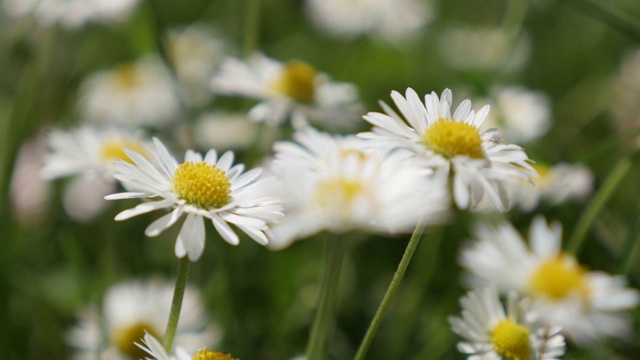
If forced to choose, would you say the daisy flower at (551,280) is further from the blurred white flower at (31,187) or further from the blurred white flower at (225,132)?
the blurred white flower at (31,187)

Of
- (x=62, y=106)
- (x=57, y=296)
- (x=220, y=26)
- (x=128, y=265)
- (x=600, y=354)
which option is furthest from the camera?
(x=220, y=26)

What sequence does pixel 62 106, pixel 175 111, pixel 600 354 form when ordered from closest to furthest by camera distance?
pixel 600 354 < pixel 62 106 < pixel 175 111

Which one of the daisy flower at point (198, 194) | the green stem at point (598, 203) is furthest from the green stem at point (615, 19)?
the daisy flower at point (198, 194)

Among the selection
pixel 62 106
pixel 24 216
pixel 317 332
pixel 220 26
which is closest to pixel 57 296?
pixel 24 216

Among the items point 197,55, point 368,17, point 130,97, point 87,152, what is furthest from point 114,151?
point 368,17

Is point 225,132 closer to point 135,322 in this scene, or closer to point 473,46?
point 135,322

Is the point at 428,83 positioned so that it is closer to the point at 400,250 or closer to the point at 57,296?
the point at 400,250
